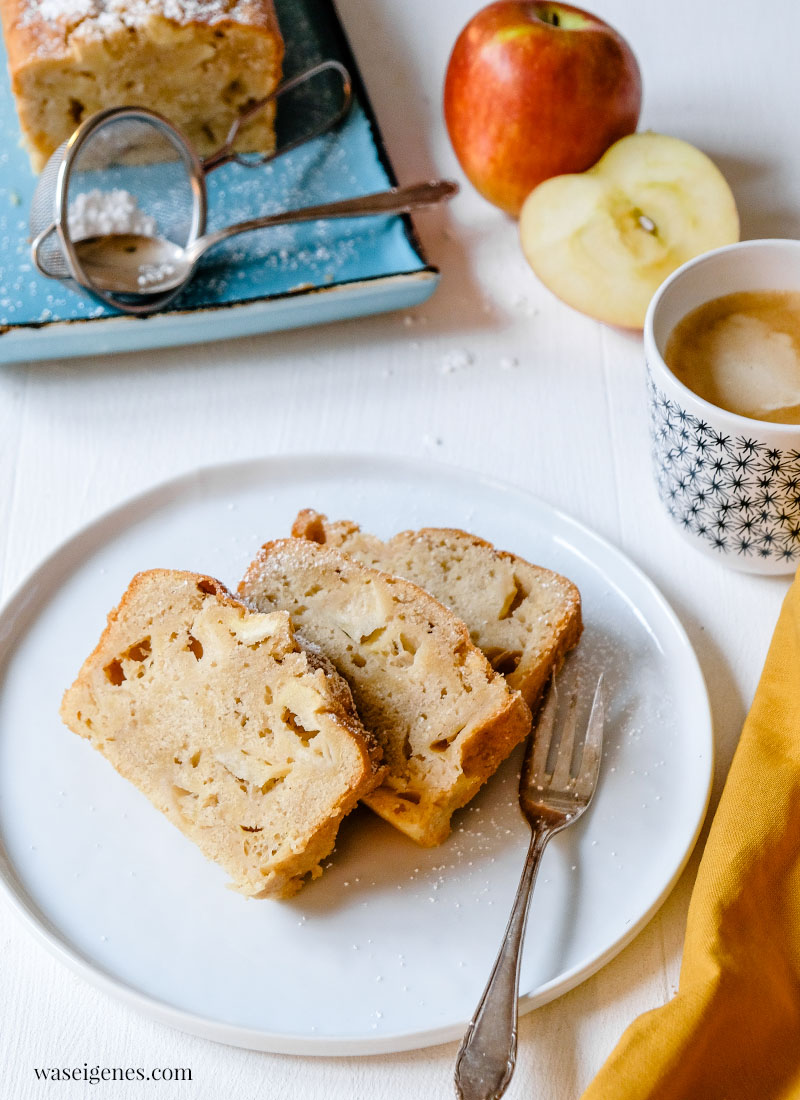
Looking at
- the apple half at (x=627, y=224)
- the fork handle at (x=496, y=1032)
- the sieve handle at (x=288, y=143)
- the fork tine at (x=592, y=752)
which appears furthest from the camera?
the sieve handle at (x=288, y=143)

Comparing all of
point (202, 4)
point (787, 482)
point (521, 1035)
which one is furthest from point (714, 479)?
point (202, 4)

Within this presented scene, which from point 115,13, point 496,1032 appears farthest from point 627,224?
point 496,1032

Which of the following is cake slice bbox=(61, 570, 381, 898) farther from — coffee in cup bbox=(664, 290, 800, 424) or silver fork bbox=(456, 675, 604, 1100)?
coffee in cup bbox=(664, 290, 800, 424)

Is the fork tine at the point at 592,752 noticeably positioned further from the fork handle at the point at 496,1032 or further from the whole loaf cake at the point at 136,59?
the whole loaf cake at the point at 136,59

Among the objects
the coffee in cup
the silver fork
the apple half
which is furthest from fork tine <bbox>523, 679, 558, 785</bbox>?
the apple half

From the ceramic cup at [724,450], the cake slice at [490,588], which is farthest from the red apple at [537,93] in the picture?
the cake slice at [490,588]

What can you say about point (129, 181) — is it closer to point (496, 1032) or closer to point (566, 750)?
point (566, 750)
